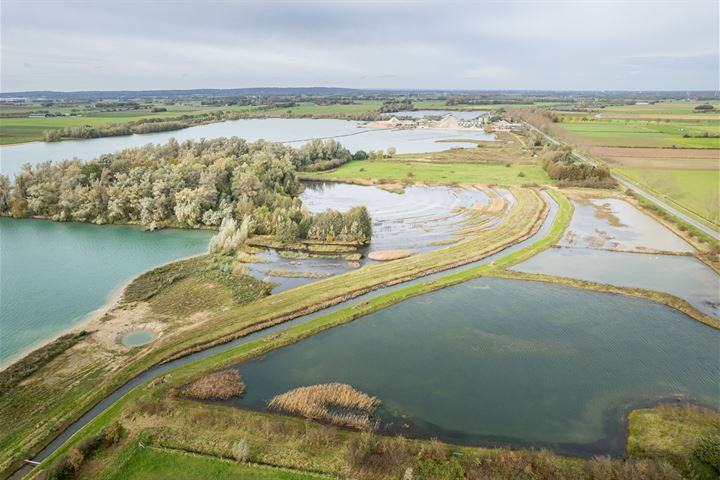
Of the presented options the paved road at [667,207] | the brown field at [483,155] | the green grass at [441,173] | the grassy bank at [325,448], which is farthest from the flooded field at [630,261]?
the brown field at [483,155]

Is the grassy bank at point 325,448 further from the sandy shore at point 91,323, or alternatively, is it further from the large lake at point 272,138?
the large lake at point 272,138

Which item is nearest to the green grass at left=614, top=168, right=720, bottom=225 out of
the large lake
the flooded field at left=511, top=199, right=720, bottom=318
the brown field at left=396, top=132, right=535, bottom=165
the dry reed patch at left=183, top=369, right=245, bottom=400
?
the flooded field at left=511, top=199, right=720, bottom=318

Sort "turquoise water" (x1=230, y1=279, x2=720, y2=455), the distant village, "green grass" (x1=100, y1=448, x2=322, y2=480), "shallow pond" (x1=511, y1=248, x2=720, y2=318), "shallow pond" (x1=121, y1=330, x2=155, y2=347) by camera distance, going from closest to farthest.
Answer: "green grass" (x1=100, y1=448, x2=322, y2=480)
"turquoise water" (x1=230, y1=279, x2=720, y2=455)
"shallow pond" (x1=121, y1=330, x2=155, y2=347)
"shallow pond" (x1=511, y1=248, x2=720, y2=318)
the distant village

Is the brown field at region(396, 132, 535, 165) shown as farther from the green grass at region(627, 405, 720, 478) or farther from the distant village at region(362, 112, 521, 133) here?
the green grass at region(627, 405, 720, 478)

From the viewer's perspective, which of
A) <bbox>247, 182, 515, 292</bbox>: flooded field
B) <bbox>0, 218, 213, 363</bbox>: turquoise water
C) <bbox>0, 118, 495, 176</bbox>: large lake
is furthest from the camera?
<bbox>0, 118, 495, 176</bbox>: large lake

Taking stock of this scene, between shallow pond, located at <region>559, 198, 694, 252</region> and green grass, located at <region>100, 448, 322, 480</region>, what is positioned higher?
shallow pond, located at <region>559, 198, 694, 252</region>

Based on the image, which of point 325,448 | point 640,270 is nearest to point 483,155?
point 640,270

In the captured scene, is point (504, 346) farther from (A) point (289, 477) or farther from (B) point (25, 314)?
(B) point (25, 314)

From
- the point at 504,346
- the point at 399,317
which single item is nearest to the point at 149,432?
the point at 399,317
